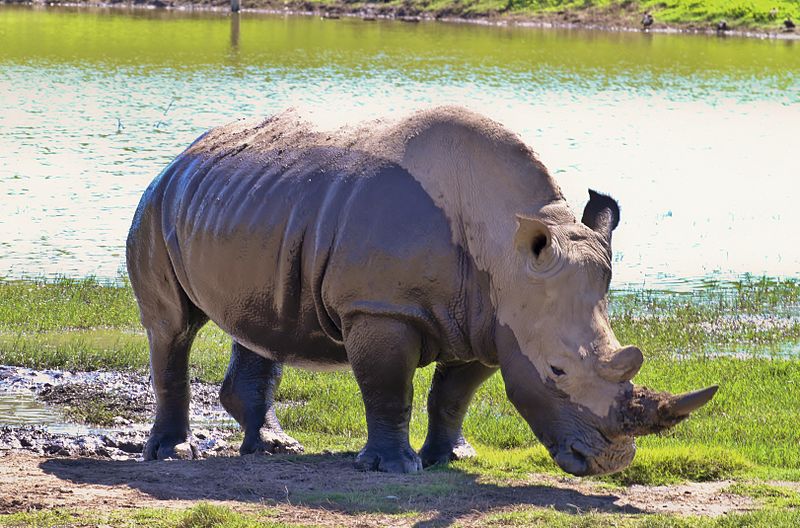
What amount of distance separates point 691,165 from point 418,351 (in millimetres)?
21794

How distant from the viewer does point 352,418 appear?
11523 mm

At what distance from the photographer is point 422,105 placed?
9.56m

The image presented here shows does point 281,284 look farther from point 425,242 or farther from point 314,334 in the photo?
point 425,242

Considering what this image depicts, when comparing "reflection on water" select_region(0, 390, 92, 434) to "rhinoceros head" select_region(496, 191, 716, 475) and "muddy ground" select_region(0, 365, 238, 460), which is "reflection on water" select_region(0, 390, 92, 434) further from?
"rhinoceros head" select_region(496, 191, 716, 475)

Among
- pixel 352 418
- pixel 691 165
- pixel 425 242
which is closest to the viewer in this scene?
pixel 425 242

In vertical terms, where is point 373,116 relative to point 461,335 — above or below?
above

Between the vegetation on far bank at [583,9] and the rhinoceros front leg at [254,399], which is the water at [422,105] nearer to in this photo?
the rhinoceros front leg at [254,399]

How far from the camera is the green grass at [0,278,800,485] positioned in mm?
9383

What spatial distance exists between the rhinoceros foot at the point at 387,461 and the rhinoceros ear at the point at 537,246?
1.51m

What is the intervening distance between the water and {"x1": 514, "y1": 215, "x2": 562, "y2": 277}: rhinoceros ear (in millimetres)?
1687

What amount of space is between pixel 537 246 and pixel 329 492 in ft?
5.89

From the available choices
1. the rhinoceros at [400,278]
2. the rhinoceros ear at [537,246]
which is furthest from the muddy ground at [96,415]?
the rhinoceros ear at [537,246]

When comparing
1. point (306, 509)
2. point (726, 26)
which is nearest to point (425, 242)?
point (306, 509)

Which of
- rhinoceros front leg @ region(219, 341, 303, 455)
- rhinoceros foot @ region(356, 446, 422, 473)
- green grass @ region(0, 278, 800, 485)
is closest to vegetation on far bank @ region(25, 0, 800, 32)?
green grass @ region(0, 278, 800, 485)
